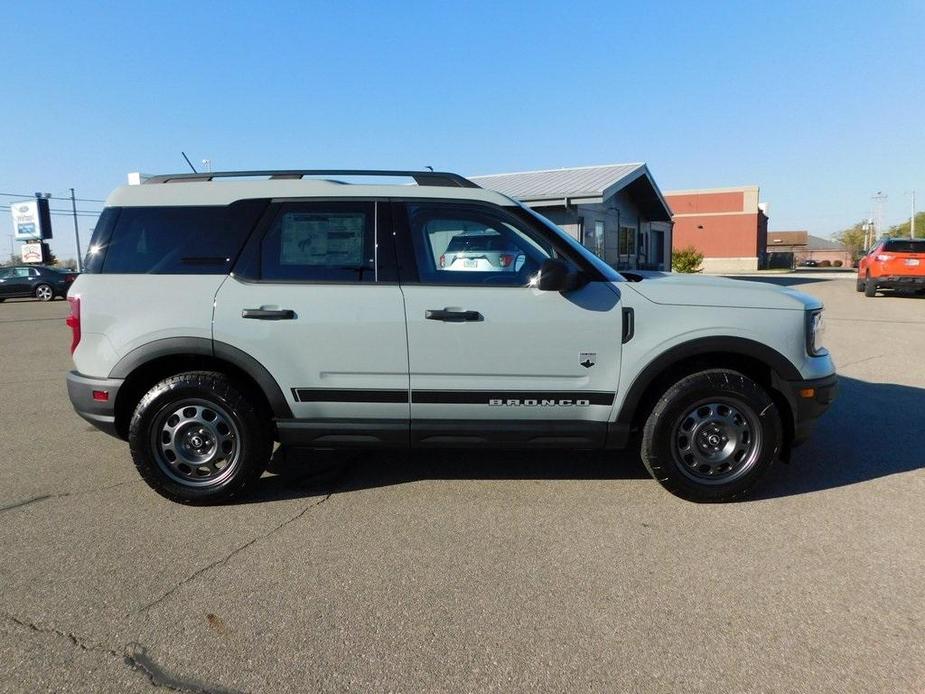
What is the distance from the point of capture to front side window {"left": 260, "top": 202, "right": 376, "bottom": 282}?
12.8 ft

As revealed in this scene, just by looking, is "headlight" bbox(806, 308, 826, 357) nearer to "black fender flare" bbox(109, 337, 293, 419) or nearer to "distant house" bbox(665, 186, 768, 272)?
"black fender flare" bbox(109, 337, 293, 419)

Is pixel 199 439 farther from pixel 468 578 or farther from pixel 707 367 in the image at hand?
pixel 707 367

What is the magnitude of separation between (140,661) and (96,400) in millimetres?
2003

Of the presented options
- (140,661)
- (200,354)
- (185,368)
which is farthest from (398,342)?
(140,661)

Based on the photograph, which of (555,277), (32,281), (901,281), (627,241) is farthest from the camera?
(32,281)

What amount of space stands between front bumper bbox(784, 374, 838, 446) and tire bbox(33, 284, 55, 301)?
28.9 metres

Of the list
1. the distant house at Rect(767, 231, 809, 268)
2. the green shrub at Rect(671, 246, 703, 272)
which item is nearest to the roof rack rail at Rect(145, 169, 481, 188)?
the green shrub at Rect(671, 246, 703, 272)

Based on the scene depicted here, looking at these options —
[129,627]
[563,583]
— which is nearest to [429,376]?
[563,583]

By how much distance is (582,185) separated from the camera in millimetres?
18375

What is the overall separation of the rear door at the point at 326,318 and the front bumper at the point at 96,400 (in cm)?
75

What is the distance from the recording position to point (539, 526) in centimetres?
362

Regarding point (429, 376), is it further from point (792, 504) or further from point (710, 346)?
point (792, 504)

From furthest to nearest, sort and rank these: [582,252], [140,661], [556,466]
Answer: [556,466]
[582,252]
[140,661]

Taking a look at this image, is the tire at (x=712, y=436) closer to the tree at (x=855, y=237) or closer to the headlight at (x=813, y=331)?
the headlight at (x=813, y=331)
